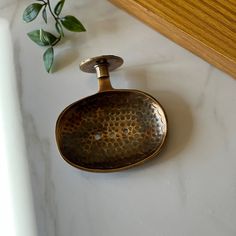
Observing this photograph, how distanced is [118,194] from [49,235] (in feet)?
0.62

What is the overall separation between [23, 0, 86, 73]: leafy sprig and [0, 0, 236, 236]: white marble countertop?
3 centimetres

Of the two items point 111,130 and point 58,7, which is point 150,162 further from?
point 58,7

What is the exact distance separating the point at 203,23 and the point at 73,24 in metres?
0.34

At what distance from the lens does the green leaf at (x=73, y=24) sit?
1.17 meters

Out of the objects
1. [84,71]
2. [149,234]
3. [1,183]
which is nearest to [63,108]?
[84,71]

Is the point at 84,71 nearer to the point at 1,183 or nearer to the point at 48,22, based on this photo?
the point at 48,22

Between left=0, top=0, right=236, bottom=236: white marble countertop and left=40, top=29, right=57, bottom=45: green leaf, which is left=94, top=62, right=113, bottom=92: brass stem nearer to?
left=0, top=0, right=236, bottom=236: white marble countertop

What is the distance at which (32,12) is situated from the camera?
1.18 m

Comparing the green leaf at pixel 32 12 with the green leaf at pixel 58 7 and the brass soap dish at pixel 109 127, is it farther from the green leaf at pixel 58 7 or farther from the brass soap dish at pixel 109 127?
the brass soap dish at pixel 109 127

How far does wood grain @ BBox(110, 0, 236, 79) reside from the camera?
1008 mm

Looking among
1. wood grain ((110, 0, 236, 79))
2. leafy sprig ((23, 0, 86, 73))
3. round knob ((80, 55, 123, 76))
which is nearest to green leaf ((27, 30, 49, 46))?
leafy sprig ((23, 0, 86, 73))

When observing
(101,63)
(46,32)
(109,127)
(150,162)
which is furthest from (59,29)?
(150,162)

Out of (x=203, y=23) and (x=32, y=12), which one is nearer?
(x=203, y=23)

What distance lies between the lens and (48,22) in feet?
→ 4.05
